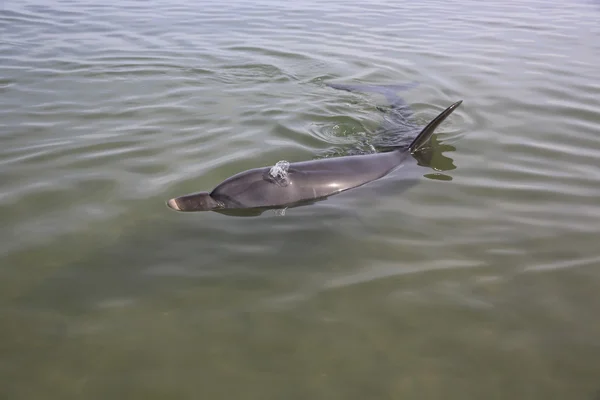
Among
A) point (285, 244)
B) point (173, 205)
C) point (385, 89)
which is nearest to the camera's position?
point (285, 244)

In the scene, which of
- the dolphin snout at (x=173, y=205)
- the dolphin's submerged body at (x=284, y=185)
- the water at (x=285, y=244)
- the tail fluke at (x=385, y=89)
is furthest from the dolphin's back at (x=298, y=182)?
the tail fluke at (x=385, y=89)

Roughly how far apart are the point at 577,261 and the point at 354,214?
1749 millimetres

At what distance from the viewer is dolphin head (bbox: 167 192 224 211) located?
15.3 feet

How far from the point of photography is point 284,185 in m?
4.83

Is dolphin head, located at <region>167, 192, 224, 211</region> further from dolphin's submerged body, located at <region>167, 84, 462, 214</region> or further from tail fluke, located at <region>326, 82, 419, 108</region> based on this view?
tail fluke, located at <region>326, 82, 419, 108</region>

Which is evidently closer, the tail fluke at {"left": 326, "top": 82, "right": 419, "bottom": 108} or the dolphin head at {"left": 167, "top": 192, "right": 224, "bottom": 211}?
the dolphin head at {"left": 167, "top": 192, "right": 224, "bottom": 211}

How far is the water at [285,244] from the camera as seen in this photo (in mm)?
3041

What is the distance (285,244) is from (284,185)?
29.8 inches

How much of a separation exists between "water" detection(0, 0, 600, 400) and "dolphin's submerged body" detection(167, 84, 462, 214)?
16cm

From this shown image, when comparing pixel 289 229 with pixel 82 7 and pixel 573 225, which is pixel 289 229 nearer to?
pixel 573 225

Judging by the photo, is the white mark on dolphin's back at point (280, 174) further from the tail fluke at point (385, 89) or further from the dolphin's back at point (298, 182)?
the tail fluke at point (385, 89)

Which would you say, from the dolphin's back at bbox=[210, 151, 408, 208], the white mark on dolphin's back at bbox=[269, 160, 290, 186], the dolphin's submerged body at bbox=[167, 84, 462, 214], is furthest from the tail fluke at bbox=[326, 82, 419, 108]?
the white mark on dolphin's back at bbox=[269, 160, 290, 186]

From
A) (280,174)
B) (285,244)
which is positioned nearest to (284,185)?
(280,174)

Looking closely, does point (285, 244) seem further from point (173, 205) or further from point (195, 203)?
point (173, 205)
